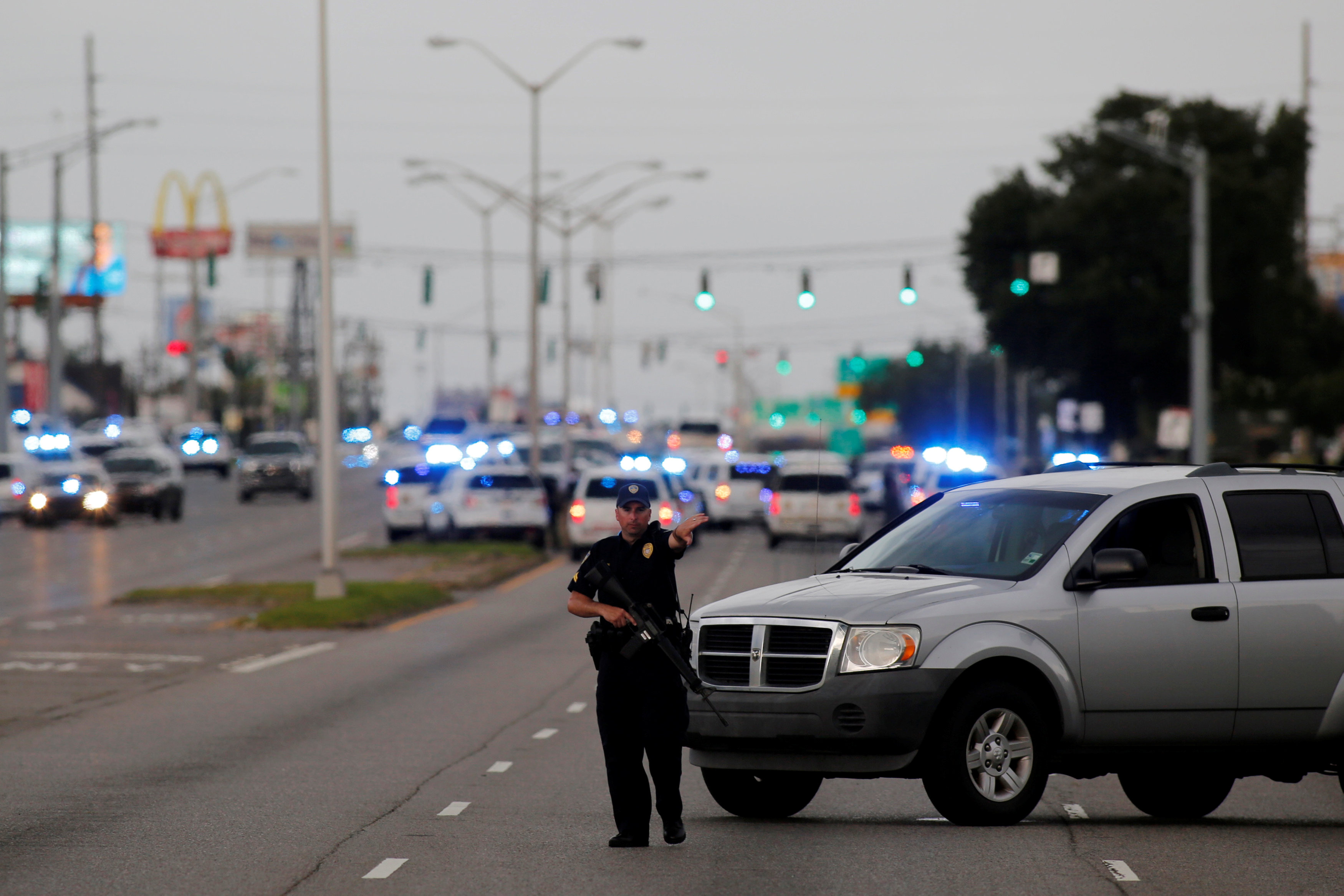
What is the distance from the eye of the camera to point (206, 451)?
85.4 metres

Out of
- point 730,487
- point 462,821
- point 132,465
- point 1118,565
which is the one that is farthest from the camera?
point 132,465

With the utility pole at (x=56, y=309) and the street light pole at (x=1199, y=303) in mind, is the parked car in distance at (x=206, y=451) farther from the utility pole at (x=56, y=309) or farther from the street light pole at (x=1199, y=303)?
the street light pole at (x=1199, y=303)

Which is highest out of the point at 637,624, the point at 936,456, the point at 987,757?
the point at 637,624

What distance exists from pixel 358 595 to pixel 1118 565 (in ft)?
62.4

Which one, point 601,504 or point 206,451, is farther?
point 206,451

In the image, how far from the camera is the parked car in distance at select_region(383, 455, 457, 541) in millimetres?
42969

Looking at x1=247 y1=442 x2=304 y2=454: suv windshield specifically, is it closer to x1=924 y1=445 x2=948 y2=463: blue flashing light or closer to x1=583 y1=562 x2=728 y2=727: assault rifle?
x1=924 y1=445 x2=948 y2=463: blue flashing light

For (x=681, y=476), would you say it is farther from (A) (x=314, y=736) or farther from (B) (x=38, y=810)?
(B) (x=38, y=810)

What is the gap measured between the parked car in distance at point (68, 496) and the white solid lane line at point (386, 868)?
134ft

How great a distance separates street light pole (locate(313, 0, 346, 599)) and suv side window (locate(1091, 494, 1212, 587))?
681 inches

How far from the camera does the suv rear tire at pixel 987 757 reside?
9.96 metres

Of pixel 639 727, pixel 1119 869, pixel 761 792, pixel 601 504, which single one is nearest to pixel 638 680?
Answer: pixel 639 727

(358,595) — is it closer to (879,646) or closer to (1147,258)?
(879,646)

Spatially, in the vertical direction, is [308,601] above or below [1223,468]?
below
